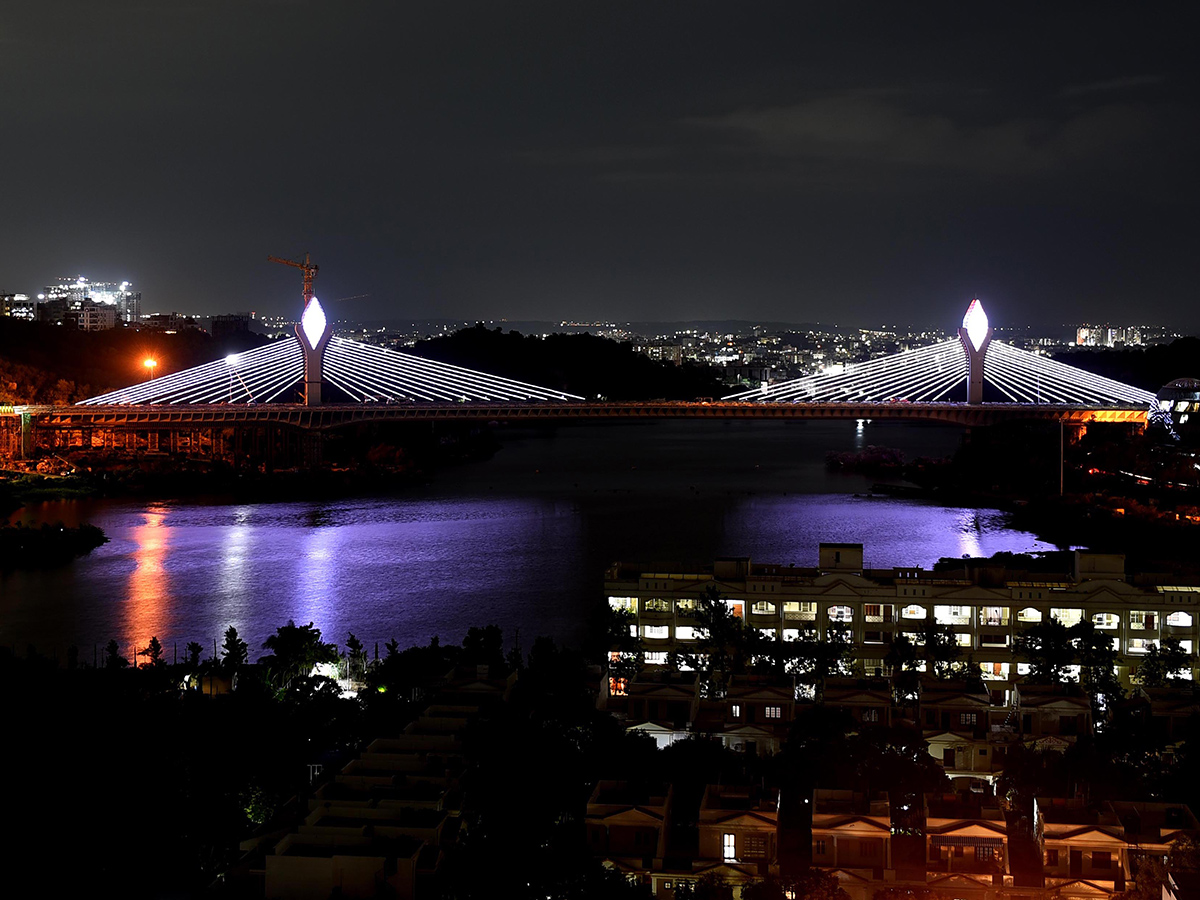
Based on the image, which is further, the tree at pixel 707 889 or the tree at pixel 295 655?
the tree at pixel 295 655

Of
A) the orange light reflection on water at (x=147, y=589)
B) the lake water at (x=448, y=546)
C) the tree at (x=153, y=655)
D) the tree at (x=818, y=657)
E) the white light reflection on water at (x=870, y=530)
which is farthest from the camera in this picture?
the white light reflection on water at (x=870, y=530)

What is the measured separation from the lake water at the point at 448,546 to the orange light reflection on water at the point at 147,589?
0.09ft

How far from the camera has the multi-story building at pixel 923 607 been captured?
6.97 meters

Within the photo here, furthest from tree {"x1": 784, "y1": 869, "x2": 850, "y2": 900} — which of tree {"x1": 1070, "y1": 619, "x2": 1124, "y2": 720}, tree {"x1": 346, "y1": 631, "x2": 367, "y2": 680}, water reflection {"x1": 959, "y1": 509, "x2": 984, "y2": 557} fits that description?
water reflection {"x1": 959, "y1": 509, "x2": 984, "y2": 557}

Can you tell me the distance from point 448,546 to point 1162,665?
708 cm

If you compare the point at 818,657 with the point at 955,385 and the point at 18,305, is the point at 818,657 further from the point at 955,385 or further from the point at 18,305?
the point at 18,305

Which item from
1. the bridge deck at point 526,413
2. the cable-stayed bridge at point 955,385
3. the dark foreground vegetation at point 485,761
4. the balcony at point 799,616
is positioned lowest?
the dark foreground vegetation at point 485,761

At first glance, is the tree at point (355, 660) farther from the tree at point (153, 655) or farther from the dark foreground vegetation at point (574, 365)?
the dark foreground vegetation at point (574, 365)

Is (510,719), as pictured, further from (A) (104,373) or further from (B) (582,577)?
(A) (104,373)

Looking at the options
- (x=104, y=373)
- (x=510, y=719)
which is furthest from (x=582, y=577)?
(x=104, y=373)

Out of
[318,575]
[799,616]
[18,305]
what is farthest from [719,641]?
[18,305]

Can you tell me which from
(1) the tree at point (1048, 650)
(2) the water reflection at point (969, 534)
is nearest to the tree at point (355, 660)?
(1) the tree at point (1048, 650)

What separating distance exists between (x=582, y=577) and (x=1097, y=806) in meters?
6.22

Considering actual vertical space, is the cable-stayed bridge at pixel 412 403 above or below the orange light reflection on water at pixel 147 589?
above
